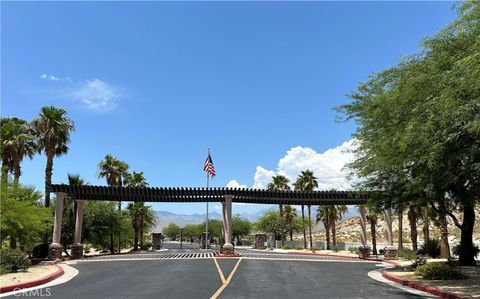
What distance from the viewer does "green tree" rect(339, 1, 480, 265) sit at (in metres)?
12.1

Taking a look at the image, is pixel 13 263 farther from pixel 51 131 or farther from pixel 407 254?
pixel 407 254

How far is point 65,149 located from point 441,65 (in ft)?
105

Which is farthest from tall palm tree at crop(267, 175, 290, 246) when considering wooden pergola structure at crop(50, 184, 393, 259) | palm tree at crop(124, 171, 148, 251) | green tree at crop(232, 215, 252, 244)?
green tree at crop(232, 215, 252, 244)

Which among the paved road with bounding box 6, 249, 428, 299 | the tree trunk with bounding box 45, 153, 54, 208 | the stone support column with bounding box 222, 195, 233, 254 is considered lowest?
the paved road with bounding box 6, 249, 428, 299

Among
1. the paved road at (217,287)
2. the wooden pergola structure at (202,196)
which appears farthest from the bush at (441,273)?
the wooden pergola structure at (202,196)

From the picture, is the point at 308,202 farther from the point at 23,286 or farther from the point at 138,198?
the point at 23,286

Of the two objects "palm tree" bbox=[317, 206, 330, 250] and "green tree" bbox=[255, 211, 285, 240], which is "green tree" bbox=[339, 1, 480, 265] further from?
"green tree" bbox=[255, 211, 285, 240]

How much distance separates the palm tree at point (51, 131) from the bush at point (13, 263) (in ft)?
47.9

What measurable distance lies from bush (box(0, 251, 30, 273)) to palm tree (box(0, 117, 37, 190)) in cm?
1597

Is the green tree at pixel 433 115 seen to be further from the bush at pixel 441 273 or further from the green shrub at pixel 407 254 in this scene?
the green shrub at pixel 407 254

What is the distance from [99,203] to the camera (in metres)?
47.9

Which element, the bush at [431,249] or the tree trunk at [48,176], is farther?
the bush at [431,249]

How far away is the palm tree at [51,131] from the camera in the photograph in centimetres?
3606

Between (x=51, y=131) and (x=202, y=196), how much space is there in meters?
12.6
